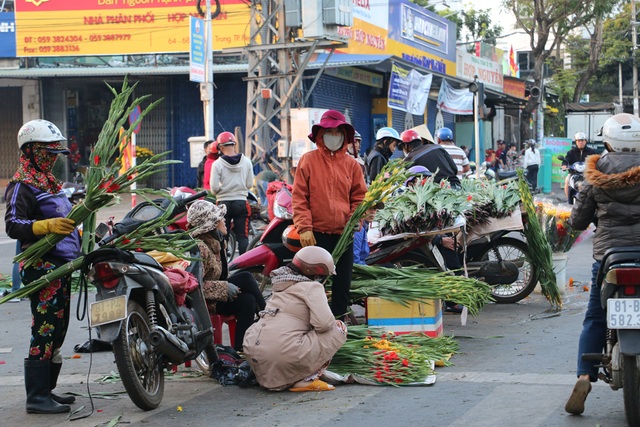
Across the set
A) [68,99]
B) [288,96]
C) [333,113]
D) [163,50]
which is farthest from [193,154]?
[333,113]

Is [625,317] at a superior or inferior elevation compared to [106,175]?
inferior

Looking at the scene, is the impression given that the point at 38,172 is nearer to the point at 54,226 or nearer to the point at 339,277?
the point at 54,226

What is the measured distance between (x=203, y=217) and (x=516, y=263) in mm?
4300

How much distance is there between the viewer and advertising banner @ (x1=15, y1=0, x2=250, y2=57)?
2916cm

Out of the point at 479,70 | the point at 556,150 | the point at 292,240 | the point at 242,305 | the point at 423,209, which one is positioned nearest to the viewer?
the point at 242,305

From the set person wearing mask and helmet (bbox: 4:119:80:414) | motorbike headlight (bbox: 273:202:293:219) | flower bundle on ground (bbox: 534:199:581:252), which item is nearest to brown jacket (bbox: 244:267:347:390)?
person wearing mask and helmet (bbox: 4:119:80:414)

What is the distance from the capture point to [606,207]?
5746mm

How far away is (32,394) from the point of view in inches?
244

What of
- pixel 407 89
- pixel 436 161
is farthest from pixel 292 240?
pixel 407 89

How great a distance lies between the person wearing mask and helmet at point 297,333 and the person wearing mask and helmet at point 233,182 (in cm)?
599

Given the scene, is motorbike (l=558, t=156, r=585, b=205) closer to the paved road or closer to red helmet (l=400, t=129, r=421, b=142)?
red helmet (l=400, t=129, r=421, b=142)

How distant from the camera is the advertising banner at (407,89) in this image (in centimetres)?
2609

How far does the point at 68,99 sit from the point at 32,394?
84.9 ft

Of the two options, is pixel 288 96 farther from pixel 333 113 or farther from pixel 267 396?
pixel 267 396
